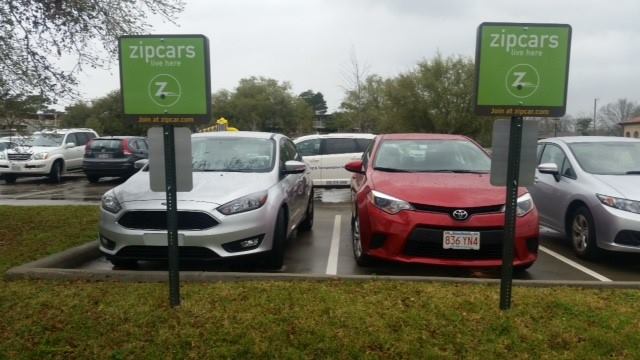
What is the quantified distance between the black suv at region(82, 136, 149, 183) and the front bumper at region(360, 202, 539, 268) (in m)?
13.6

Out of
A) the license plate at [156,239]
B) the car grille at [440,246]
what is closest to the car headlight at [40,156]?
the license plate at [156,239]

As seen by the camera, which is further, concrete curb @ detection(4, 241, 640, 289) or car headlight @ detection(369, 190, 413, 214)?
car headlight @ detection(369, 190, 413, 214)

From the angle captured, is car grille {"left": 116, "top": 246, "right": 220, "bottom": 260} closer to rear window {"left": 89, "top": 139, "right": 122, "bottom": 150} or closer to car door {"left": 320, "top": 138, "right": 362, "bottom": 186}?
car door {"left": 320, "top": 138, "right": 362, "bottom": 186}

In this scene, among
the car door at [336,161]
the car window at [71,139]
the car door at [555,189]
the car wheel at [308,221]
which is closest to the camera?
the car door at [555,189]

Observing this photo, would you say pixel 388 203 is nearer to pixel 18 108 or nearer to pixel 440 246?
pixel 440 246

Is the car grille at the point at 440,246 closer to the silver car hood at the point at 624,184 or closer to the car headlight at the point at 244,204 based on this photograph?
the car headlight at the point at 244,204

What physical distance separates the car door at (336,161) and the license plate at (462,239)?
29.5ft

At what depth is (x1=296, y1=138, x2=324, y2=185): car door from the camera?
1394 centimetres

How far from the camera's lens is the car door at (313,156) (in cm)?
1394

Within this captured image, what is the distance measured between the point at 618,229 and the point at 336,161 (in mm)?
8762

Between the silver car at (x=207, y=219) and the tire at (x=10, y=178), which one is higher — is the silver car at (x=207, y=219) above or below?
above

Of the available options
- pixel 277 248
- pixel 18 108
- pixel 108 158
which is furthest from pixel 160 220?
pixel 108 158

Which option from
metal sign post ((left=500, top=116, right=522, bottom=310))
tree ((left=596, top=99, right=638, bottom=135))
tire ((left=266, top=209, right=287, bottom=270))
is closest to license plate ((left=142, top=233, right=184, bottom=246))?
tire ((left=266, top=209, right=287, bottom=270))

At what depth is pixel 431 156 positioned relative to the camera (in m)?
6.32
